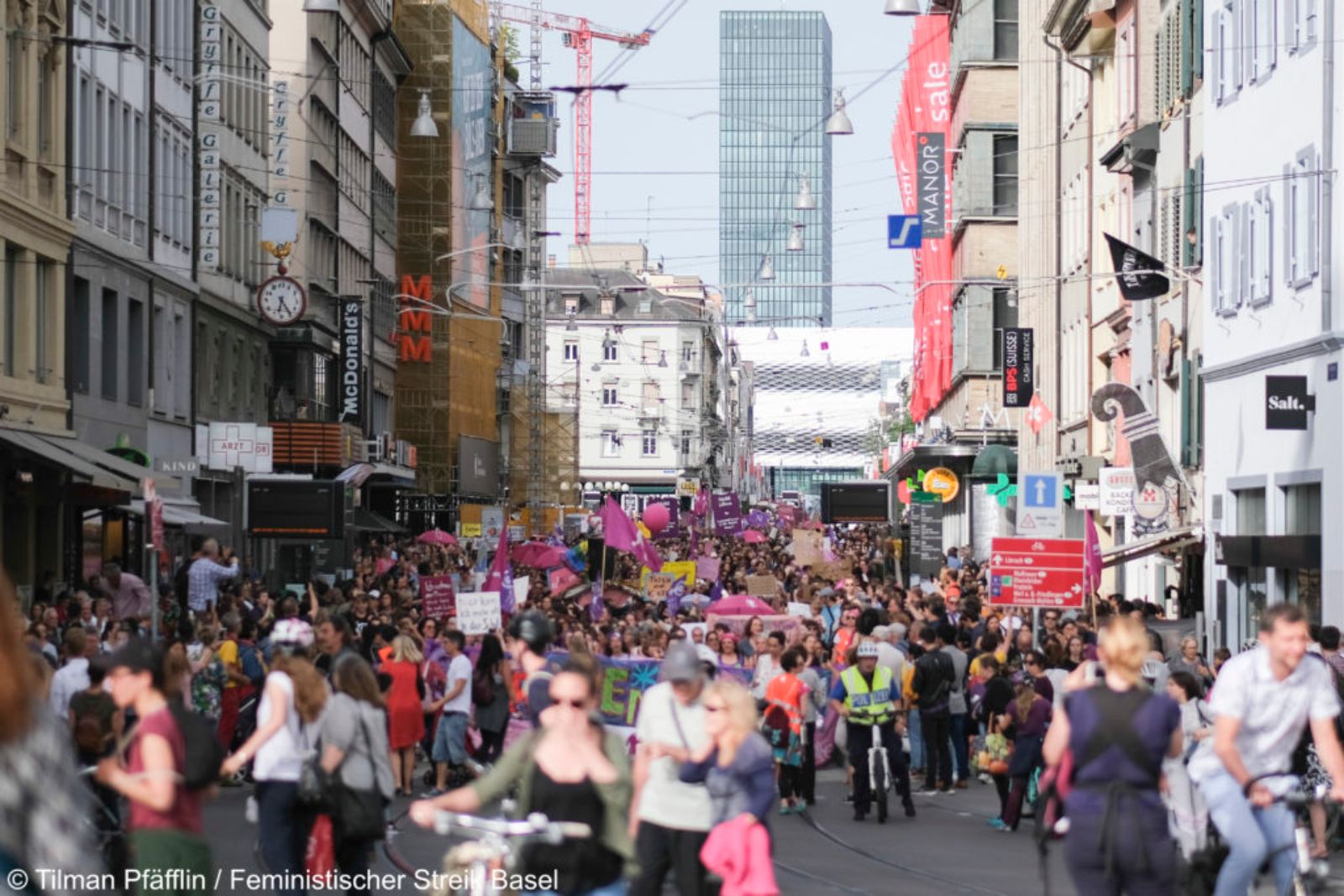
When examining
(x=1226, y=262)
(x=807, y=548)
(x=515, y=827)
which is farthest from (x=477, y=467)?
(x=515, y=827)

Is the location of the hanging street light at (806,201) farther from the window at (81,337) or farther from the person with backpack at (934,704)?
the person with backpack at (934,704)

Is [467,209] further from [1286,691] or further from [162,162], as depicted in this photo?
[1286,691]

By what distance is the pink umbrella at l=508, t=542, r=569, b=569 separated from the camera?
48.1 metres

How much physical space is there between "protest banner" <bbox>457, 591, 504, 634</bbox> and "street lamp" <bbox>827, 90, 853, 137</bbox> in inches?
693

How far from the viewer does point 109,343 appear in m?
40.4

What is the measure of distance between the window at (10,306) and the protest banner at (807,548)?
1849 centimetres

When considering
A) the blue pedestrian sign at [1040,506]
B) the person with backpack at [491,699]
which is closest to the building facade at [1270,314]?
the blue pedestrian sign at [1040,506]

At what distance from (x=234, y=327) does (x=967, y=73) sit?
26511 mm

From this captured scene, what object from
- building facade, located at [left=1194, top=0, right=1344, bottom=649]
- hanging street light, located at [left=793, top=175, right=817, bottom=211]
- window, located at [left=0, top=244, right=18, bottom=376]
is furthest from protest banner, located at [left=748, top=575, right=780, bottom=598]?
hanging street light, located at [left=793, top=175, right=817, bottom=211]

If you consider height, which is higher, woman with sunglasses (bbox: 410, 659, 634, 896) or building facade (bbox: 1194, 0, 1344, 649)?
building facade (bbox: 1194, 0, 1344, 649)

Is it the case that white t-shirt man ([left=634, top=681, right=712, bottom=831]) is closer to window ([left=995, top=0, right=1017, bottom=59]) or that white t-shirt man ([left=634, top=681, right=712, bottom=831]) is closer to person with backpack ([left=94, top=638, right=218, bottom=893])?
person with backpack ([left=94, top=638, right=218, bottom=893])

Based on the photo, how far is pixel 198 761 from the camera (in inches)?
357

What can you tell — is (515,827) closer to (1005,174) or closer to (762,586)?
(762,586)

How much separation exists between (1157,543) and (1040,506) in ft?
26.7
